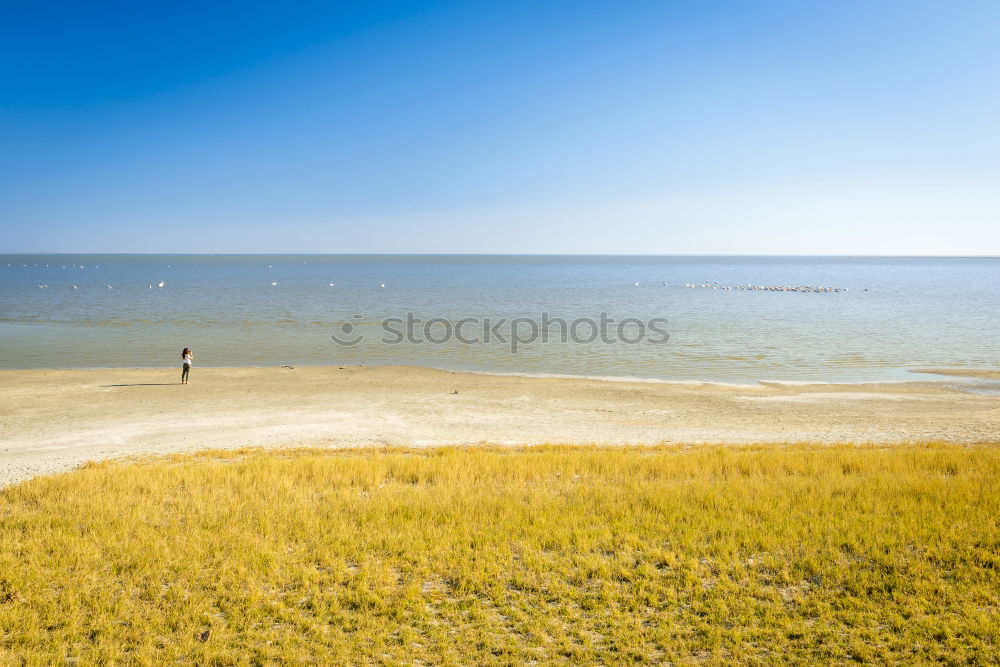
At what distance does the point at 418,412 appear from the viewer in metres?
26.5

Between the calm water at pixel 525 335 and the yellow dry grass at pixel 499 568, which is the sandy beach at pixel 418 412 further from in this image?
the yellow dry grass at pixel 499 568

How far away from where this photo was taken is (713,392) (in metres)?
31.9

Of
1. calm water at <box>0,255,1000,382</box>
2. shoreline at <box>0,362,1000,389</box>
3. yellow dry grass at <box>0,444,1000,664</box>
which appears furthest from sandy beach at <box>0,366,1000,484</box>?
yellow dry grass at <box>0,444,1000,664</box>

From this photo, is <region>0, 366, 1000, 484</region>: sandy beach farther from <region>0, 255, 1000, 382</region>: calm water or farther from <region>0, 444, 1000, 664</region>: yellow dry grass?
<region>0, 444, 1000, 664</region>: yellow dry grass

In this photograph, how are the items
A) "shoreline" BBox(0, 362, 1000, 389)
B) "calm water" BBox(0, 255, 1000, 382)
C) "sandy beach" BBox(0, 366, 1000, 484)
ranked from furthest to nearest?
"calm water" BBox(0, 255, 1000, 382), "shoreline" BBox(0, 362, 1000, 389), "sandy beach" BBox(0, 366, 1000, 484)

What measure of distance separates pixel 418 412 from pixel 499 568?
1772 centimetres

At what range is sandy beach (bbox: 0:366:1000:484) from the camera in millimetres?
21062

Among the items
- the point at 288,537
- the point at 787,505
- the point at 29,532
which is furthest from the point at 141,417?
the point at 787,505

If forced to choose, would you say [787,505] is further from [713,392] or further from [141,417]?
[141,417]

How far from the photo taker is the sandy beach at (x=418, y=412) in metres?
21.1

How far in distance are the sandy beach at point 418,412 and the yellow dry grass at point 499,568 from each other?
7.09 metres

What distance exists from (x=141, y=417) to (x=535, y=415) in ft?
55.1

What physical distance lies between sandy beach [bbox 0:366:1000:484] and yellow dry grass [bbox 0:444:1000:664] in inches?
279

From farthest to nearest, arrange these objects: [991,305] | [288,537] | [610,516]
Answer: [991,305] < [610,516] < [288,537]
